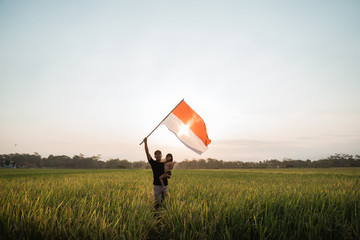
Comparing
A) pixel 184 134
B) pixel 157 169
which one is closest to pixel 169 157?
pixel 157 169

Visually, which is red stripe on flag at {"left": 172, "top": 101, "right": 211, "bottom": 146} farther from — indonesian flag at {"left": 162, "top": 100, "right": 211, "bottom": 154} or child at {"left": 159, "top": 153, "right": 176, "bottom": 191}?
child at {"left": 159, "top": 153, "right": 176, "bottom": 191}

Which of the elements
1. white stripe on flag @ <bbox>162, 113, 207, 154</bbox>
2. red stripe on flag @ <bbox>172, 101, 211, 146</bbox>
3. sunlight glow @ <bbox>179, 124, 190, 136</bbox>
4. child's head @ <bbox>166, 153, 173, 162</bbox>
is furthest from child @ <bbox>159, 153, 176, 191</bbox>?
red stripe on flag @ <bbox>172, 101, 211, 146</bbox>

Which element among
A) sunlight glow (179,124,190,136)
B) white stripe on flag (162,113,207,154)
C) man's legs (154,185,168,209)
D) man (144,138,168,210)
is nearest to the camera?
man (144,138,168,210)

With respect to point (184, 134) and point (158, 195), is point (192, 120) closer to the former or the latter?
point (184, 134)

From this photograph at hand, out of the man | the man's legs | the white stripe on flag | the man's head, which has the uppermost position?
the white stripe on flag

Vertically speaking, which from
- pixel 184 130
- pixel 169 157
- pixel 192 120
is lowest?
pixel 169 157

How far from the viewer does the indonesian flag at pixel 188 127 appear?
7398 millimetres

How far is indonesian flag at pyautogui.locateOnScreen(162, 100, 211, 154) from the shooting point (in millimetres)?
7398

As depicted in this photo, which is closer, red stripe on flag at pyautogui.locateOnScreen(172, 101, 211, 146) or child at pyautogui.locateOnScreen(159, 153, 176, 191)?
child at pyautogui.locateOnScreen(159, 153, 176, 191)

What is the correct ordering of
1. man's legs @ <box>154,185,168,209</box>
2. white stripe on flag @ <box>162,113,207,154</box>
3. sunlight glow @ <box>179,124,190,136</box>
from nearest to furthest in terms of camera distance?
1. man's legs @ <box>154,185,168,209</box>
2. white stripe on flag @ <box>162,113,207,154</box>
3. sunlight glow @ <box>179,124,190,136</box>

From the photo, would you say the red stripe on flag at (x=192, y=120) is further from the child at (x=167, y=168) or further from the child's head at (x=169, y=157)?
the child at (x=167, y=168)

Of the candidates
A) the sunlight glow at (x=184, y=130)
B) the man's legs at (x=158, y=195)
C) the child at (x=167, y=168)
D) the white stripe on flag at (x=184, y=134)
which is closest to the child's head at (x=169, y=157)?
the child at (x=167, y=168)

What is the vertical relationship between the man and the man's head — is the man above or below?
below

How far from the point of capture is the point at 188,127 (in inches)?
297
